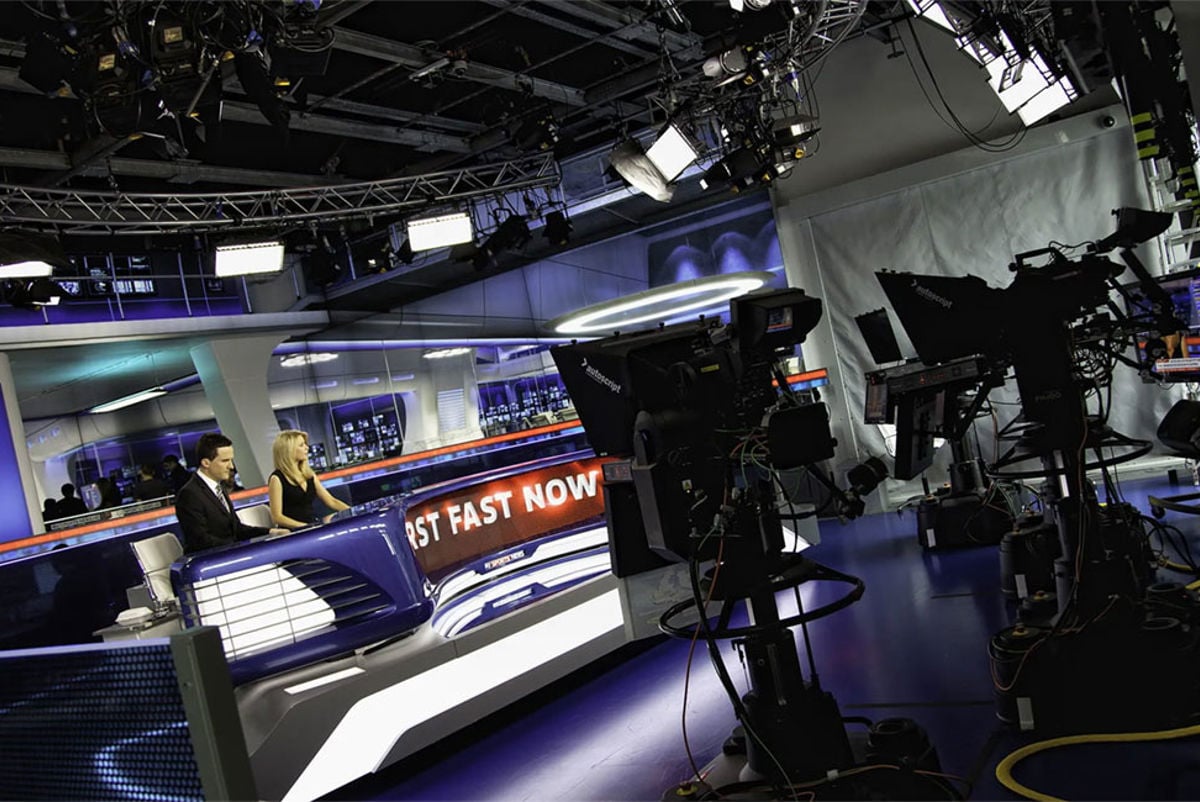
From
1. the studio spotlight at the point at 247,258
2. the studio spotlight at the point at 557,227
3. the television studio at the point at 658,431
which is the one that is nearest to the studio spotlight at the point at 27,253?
the television studio at the point at 658,431

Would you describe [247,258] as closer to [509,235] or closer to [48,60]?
[509,235]

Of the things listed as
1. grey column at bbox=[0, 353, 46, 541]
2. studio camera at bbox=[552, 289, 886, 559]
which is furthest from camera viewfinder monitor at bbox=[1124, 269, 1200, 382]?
grey column at bbox=[0, 353, 46, 541]

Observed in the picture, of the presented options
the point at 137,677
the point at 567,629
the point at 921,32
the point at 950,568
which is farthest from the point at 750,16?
the point at 137,677

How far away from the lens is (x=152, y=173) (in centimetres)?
927

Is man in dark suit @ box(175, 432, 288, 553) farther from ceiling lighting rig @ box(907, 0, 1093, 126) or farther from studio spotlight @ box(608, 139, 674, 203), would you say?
ceiling lighting rig @ box(907, 0, 1093, 126)

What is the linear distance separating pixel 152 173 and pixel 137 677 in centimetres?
865

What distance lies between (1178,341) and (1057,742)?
329cm

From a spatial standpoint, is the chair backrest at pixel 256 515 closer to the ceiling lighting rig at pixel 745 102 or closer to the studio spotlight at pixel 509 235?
the ceiling lighting rig at pixel 745 102

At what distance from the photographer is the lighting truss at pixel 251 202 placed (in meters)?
8.31

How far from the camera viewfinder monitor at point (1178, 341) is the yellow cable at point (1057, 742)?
91.1 inches

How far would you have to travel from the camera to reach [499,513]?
5109 millimetres

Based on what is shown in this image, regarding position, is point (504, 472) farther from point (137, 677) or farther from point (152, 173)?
point (152, 173)

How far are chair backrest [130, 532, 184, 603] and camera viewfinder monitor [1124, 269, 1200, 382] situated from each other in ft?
15.4

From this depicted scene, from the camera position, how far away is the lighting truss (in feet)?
27.3
